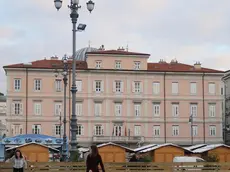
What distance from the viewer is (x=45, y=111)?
70.6 m

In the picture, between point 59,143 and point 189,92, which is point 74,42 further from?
point 189,92

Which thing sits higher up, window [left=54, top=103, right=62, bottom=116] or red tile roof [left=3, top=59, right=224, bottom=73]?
red tile roof [left=3, top=59, right=224, bottom=73]

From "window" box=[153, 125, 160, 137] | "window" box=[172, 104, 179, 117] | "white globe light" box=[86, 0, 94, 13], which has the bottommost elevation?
"window" box=[153, 125, 160, 137]

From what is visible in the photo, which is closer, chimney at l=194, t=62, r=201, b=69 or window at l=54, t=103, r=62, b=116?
window at l=54, t=103, r=62, b=116

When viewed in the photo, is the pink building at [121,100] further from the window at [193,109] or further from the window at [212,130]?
the window at [193,109]

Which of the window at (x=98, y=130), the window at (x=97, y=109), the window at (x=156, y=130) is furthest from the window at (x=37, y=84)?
the window at (x=156, y=130)

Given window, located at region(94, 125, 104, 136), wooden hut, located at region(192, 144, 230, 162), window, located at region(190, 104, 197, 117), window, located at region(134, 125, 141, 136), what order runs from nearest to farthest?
wooden hut, located at region(192, 144, 230, 162)
window, located at region(94, 125, 104, 136)
window, located at region(134, 125, 141, 136)
window, located at region(190, 104, 197, 117)

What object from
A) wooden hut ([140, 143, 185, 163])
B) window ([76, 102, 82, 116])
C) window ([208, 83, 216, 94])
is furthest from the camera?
Result: window ([208, 83, 216, 94])

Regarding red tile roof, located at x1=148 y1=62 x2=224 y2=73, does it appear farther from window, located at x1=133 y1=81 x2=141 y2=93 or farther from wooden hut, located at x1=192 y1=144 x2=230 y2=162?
wooden hut, located at x1=192 y1=144 x2=230 y2=162

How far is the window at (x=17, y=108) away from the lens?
229ft

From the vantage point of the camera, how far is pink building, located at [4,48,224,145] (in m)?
70.2

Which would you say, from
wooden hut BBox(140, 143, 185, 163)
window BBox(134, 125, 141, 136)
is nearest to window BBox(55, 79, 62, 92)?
window BBox(134, 125, 141, 136)

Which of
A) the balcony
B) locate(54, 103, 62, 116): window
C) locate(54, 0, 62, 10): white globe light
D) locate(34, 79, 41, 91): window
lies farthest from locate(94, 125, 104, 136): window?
locate(54, 0, 62, 10): white globe light

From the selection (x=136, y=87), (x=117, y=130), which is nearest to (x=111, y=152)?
(x=117, y=130)
